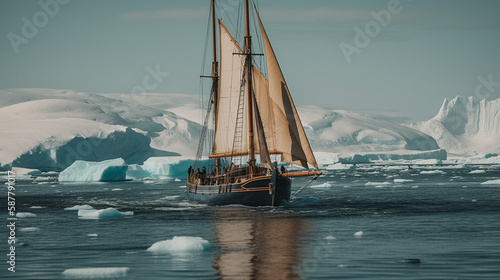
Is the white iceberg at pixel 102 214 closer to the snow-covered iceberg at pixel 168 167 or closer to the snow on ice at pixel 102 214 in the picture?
the snow on ice at pixel 102 214

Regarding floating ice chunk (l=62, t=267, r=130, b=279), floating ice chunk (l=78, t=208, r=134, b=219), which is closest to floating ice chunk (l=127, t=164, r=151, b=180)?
floating ice chunk (l=78, t=208, r=134, b=219)

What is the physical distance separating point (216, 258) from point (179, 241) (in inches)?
88.5

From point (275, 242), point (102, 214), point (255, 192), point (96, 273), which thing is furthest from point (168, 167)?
point (96, 273)

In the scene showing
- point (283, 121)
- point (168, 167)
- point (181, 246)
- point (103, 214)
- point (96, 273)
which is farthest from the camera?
point (168, 167)

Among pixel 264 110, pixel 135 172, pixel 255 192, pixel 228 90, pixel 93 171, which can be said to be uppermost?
pixel 228 90

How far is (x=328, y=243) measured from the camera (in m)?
30.2

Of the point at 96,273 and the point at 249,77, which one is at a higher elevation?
the point at 249,77

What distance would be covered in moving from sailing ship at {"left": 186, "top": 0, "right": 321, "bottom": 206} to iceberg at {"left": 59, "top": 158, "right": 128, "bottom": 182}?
154 feet

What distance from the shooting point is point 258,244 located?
3017 centimetres

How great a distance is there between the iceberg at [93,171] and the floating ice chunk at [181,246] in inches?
2983

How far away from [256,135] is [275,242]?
890 inches

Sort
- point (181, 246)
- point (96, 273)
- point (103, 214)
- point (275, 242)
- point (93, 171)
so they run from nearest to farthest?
point (96, 273), point (181, 246), point (275, 242), point (103, 214), point (93, 171)

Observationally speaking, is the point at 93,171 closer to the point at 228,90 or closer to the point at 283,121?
the point at 228,90

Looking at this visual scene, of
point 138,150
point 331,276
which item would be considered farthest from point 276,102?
point 138,150
